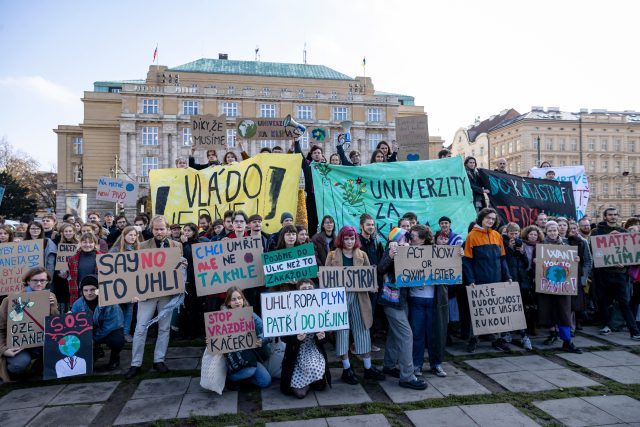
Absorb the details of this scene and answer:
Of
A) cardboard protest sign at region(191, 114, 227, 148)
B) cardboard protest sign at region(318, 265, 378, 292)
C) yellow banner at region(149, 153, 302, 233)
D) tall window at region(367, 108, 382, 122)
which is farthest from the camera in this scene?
tall window at region(367, 108, 382, 122)

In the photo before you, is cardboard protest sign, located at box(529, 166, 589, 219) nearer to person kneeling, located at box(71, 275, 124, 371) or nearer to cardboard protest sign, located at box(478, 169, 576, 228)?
cardboard protest sign, located at box(478, 169, 576, 228)

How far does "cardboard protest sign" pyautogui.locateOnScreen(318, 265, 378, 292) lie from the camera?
16.8ft

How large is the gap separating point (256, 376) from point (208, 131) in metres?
6.95

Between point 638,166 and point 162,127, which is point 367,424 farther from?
point 638,166

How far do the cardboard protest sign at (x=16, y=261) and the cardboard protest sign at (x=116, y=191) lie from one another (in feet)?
14.9

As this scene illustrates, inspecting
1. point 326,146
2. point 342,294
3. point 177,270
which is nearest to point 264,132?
point 177,270

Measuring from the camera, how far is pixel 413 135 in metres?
12.4

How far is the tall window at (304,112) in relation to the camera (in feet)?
190

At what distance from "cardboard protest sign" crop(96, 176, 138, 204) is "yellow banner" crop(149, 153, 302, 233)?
333 centimetres

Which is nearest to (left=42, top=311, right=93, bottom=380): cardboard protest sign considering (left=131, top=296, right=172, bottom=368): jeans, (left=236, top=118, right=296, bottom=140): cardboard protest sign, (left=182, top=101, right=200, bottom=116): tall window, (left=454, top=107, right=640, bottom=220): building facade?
(left=131, top=296, right=172, bottom=368): jeans

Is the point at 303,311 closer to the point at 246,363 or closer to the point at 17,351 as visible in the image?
the point at 246,363

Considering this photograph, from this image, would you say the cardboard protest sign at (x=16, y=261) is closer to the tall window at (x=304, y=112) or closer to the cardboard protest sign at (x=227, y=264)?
the cardboard protest sign at (x=227, y=264)

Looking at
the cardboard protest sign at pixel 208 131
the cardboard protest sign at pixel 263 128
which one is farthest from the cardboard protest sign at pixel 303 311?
the cardboard protest sign at pixel 208 131

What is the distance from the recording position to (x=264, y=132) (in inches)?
410
